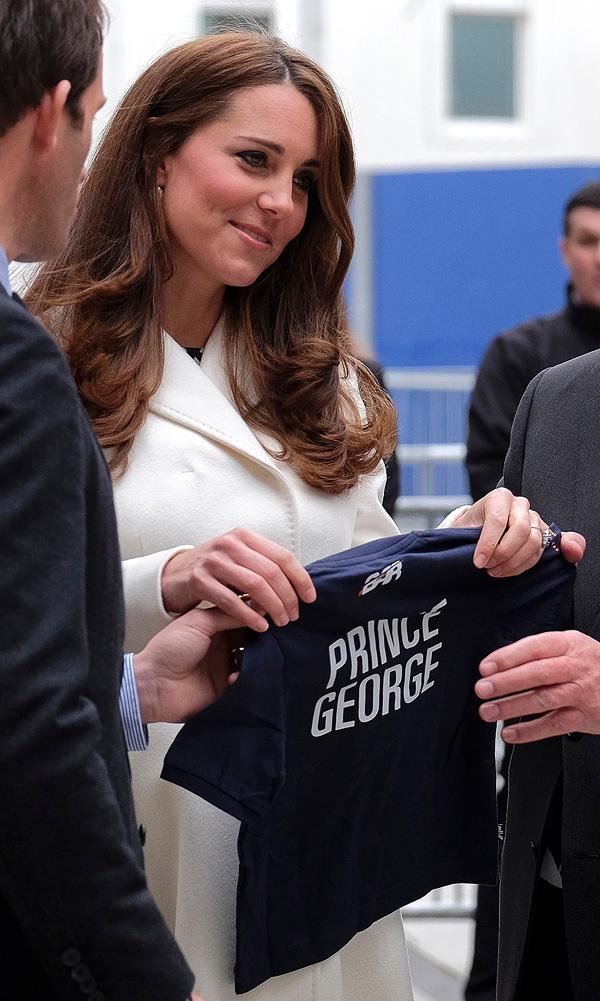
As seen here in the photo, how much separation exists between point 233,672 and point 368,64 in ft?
29.0

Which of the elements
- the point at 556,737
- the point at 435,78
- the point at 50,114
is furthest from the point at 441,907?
the point at 435,78

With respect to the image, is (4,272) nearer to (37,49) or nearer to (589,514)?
(37,49)

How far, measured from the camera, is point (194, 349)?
2.22m

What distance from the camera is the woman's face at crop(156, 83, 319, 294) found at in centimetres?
211

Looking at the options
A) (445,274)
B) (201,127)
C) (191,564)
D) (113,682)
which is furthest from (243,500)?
(445,274)

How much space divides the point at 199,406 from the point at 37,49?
0.85m

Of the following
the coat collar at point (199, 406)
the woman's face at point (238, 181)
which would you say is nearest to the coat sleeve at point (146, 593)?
the coat collar at point (199, 406)

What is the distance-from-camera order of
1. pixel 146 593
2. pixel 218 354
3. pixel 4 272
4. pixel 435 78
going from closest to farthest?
pixel 4 272, pixel 146 593, pixel 218 354, pixel 435 78

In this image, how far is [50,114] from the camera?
4.30 ft

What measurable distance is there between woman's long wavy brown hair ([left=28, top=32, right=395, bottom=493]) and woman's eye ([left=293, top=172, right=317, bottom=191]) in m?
0.02

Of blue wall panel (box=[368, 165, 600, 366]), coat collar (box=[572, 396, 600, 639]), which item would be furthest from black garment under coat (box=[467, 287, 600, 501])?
blue wall panel (box=[368, 165, 600, 366])

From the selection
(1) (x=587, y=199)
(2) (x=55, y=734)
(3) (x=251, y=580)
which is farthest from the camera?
(1) (x=587, y=199)

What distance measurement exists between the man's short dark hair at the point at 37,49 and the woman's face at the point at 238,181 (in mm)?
784

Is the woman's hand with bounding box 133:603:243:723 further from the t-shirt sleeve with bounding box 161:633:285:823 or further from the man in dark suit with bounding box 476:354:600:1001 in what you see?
the man in dark suit with bounding box 476:354:600:1001
